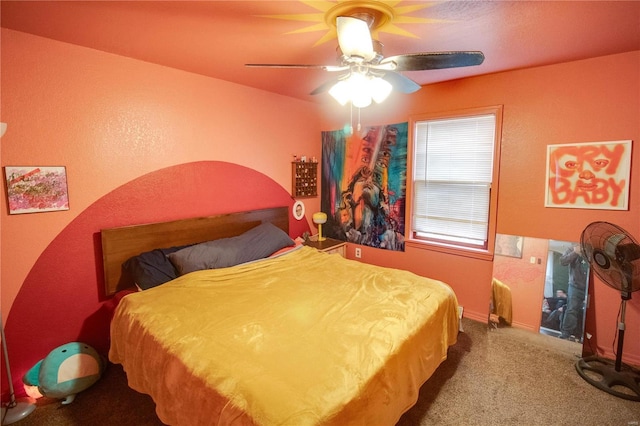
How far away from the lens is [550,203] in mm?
2676

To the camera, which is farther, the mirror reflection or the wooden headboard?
the mirror reflection

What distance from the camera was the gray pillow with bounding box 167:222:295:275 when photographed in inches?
99.4

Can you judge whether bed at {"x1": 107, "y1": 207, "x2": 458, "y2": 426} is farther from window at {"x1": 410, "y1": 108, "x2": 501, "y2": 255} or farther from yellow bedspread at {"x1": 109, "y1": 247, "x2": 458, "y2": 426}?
window at {"x1": 410, "y1": 108, "x2": 501, "y2": 255}

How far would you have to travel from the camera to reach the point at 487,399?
2043 millimetres

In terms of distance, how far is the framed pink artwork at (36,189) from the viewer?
6.45 feet

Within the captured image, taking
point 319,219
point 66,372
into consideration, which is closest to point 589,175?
point 319,219

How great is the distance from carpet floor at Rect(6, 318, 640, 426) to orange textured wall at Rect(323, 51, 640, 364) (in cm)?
61

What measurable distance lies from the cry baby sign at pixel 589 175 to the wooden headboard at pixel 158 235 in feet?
9.38

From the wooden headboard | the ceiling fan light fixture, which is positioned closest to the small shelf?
the wooden headboard

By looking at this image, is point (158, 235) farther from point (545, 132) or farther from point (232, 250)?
point (545, 132)

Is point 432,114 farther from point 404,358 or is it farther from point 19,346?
point 19,346

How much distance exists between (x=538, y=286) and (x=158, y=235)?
3.39 meters

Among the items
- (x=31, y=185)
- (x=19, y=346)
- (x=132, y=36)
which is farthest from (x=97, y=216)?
(x=132, y=36)

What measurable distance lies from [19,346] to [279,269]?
1866 mm
